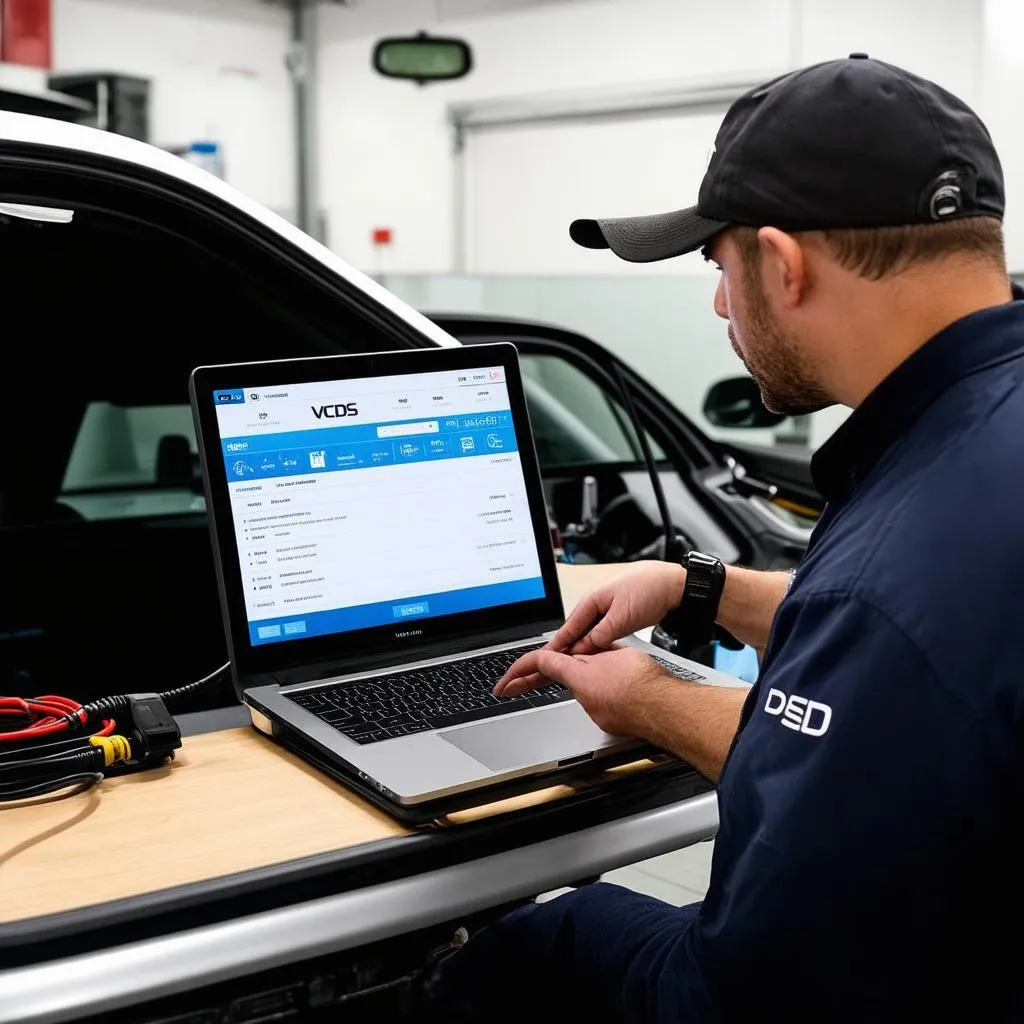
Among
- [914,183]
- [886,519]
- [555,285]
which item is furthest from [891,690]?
[555,285]

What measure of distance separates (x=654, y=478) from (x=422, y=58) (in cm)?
393

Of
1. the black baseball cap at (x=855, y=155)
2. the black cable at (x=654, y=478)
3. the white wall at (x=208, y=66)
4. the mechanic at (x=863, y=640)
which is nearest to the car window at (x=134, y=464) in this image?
the black cable at (x=654, y=478)

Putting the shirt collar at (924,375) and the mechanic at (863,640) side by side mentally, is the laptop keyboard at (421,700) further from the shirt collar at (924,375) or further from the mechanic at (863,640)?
the shirt collar at (924,375)

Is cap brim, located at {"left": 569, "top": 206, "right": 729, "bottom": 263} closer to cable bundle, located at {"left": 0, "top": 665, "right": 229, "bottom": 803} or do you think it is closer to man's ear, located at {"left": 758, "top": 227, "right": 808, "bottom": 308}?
man's ear, located at {"left": 758, "top": 227, "right": 808, "bottom": 308}

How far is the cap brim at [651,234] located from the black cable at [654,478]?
1.35m

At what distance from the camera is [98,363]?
239 cm

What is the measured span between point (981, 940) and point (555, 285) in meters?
6.47

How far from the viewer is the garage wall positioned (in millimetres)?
5684

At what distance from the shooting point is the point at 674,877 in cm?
271

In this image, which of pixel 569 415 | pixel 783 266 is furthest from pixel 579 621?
pixel 569 415

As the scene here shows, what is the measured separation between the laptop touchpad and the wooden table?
0.12ft

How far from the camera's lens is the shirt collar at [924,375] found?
1036 mm

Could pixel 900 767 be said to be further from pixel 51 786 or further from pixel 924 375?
pixel 51 786

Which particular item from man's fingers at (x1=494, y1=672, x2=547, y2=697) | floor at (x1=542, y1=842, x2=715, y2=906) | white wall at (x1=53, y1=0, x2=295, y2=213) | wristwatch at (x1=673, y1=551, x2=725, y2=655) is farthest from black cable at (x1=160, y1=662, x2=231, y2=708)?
white wall at (x1=53, y1=0, x2=295, y2=213)
